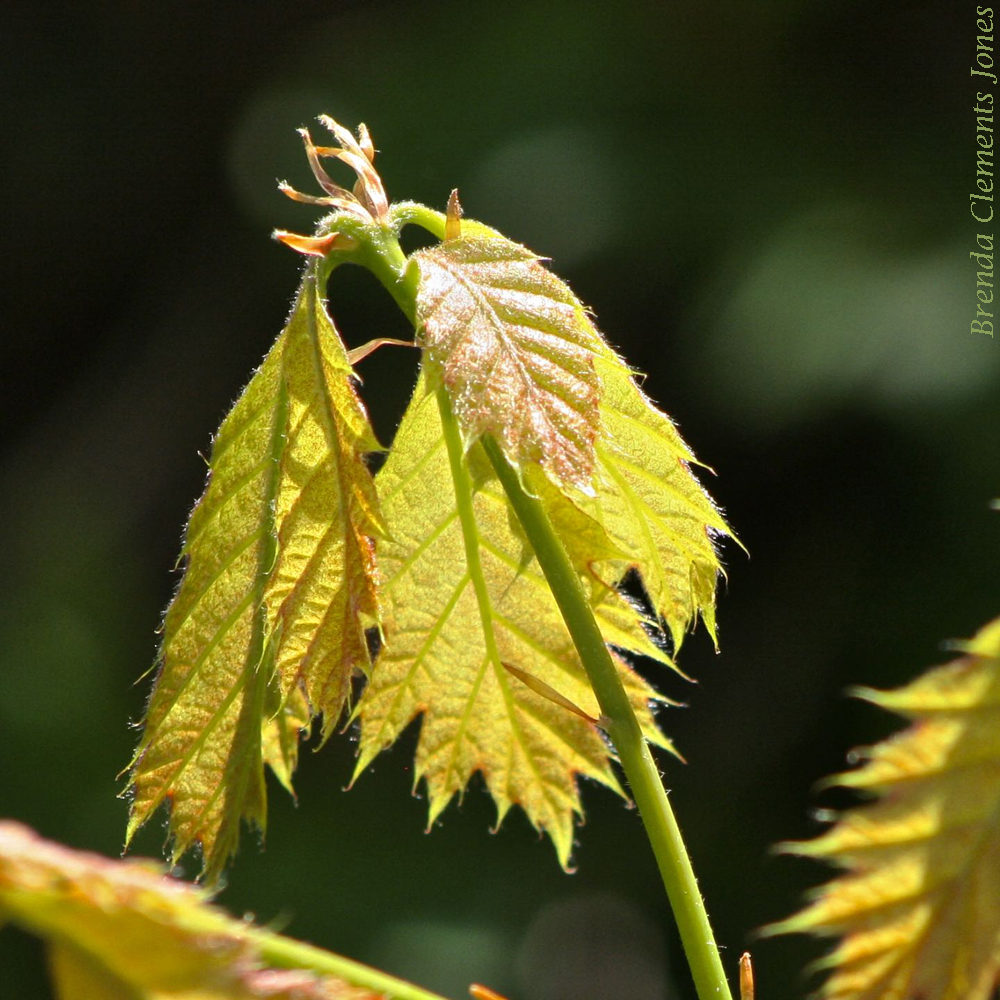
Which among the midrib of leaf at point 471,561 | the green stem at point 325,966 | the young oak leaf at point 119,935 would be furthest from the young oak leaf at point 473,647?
the young oak leaf at point 119,935

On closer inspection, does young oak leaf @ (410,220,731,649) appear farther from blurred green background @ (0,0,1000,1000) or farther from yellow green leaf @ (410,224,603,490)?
blurred green background @ (0,0,1000,1000)

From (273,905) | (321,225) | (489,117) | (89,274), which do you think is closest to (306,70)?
(489,117)

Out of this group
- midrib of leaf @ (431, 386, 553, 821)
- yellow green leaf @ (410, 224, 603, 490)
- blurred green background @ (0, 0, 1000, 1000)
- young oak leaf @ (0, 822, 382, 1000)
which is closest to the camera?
young oak leaf @ (0, 822, 382, 1000)

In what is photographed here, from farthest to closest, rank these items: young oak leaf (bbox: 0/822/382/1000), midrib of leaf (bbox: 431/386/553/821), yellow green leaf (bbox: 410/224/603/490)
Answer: midrib of leaf (bbox: 431/386/553/821)
yellow green leaf (bbox: 410/224/603/490)
young oak leaf (bbox: 0/822/382/1000)

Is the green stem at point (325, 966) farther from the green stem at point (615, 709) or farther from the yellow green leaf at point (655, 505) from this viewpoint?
the yellow green leaf at point (655, 505)

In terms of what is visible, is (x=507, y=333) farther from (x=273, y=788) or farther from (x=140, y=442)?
(x=140, y=442)

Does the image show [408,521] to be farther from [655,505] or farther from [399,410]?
[399,410]

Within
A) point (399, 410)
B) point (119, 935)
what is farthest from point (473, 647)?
point (399, 410)

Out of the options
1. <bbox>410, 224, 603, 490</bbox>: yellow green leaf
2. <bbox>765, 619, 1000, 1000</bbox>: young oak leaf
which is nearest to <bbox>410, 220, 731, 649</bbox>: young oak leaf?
<bbox>410, 224, 603, 490</bbox>: yellow green leaf
